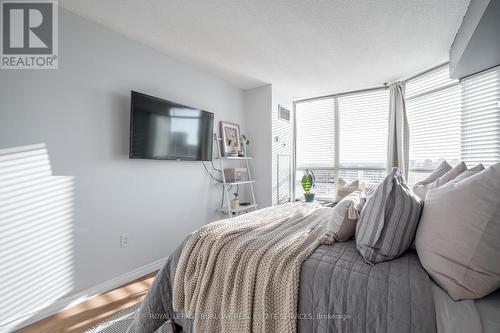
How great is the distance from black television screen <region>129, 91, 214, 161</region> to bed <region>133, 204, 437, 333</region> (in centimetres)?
194

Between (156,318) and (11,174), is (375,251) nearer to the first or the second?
(156,318)

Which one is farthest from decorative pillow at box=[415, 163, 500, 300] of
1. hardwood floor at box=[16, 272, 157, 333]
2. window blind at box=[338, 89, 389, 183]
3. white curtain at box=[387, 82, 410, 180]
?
window blind at box=[338, 89, 389, 183]

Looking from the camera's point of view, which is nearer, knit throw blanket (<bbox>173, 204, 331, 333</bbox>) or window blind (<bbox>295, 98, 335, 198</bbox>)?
knit throw blanket (<bbox>173, 204, 331, 333</bbox>)

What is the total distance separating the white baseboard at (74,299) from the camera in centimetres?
164

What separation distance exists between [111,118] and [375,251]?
2377mm

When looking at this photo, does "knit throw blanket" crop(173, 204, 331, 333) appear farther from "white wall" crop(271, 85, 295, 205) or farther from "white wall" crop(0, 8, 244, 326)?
"white wall" crop(271, 85, 295, 205)

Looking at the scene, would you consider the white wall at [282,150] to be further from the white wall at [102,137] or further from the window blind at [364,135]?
the white wall at [102,137]

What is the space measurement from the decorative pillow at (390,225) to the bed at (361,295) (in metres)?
0.05

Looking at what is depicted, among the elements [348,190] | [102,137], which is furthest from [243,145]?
[102,137]

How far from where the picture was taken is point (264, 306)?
40.1 inches

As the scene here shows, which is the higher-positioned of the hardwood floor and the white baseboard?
the white baseboard

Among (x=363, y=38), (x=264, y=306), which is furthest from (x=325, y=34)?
(x=264, y=306)

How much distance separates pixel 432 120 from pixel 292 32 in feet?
7.28

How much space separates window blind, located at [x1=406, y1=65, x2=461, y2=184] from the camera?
2713 millimetres
